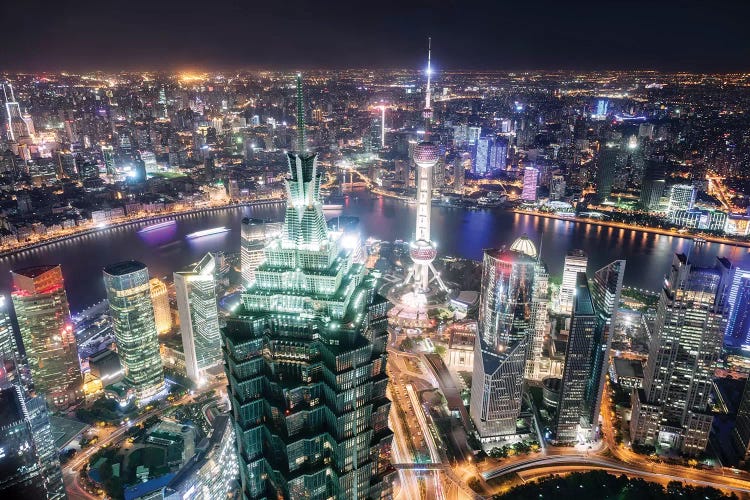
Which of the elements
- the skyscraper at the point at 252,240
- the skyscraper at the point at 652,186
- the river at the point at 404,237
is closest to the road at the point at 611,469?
the river at the point at 404,237

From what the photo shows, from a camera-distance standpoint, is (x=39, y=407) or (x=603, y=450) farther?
(x=603, y=450)

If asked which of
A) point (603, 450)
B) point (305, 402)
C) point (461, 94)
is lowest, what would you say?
point (603, 450)

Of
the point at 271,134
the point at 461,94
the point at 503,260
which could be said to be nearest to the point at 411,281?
the point at 503,260

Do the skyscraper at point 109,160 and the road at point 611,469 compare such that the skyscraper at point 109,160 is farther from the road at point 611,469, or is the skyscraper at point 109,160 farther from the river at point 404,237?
the road at point 611,469

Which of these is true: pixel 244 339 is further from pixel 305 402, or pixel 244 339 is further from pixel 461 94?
pixel 461 94

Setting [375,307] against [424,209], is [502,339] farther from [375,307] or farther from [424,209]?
[424,209]

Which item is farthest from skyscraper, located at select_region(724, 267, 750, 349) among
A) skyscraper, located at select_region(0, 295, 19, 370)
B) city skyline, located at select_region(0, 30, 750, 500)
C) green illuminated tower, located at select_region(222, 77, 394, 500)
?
skyscraper, located at select_region(0, 295, 19, 370)

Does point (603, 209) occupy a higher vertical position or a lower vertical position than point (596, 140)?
lower
